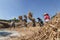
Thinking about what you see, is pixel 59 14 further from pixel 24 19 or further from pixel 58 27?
pixel 24 19

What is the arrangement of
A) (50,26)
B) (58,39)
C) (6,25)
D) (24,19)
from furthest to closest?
(6,25)
(24,19)
(50,26)
(58,39)

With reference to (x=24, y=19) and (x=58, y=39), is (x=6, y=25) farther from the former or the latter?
(x=58, y=39)

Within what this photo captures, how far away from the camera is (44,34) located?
6.50m

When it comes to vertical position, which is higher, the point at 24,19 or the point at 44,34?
the point at 24,19

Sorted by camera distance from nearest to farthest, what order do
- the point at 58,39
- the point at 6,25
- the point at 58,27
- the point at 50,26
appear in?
1. the point at 58,39
2. the point at 58,27
3. the point at 50,26
4. the point at 6,25

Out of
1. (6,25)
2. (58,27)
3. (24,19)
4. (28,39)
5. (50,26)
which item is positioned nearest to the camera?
(58,27)

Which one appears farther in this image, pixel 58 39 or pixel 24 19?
pixel 24 19

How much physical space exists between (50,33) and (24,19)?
1222 centimetres

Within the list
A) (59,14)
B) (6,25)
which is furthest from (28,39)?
(6,25)

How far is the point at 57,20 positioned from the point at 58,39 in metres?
1.12

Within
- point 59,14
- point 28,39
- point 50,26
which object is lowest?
point 28,39

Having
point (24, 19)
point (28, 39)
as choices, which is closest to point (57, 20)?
point (28, 39)

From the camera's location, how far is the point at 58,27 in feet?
19.4

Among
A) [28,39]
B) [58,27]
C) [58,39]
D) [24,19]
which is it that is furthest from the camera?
[24,19]
